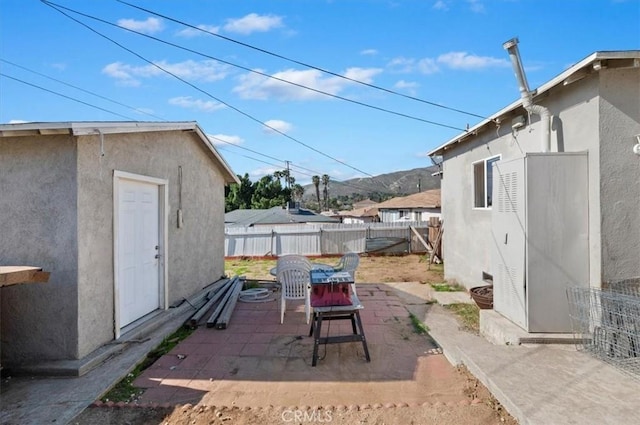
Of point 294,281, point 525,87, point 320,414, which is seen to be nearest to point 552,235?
point 525,87

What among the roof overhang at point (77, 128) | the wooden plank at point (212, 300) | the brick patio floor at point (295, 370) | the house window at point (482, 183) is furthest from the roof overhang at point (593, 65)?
the wooden plank at point (212, 300)

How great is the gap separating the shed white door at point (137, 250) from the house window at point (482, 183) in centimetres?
645

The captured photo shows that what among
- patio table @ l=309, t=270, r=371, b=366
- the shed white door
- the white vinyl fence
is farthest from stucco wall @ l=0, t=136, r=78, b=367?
the white vinyl fence

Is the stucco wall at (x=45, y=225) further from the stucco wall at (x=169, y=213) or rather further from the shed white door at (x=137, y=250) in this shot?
the shed white door at (x=137, y=250)

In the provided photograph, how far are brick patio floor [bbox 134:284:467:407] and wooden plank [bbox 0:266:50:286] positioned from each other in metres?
1.51

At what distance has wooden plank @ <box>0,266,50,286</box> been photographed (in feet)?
10.8

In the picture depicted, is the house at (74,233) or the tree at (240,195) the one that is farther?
the tree at (240,195)

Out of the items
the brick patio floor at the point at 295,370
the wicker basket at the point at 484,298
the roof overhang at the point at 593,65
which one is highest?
the roof overhang at the point at 593,65

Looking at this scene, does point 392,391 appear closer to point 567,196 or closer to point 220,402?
point 220,402

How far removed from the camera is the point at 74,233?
4113 mm

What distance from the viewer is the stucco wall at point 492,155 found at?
4305mm

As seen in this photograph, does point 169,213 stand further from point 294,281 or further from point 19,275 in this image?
point 19,275

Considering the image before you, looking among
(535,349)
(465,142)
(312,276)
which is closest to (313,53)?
(465,142)

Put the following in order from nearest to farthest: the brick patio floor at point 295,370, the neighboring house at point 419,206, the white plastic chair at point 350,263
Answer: the brick patio floor at point 295,370 < the white plastic chair at point 350,263 < the neighboring house at point 419,206
